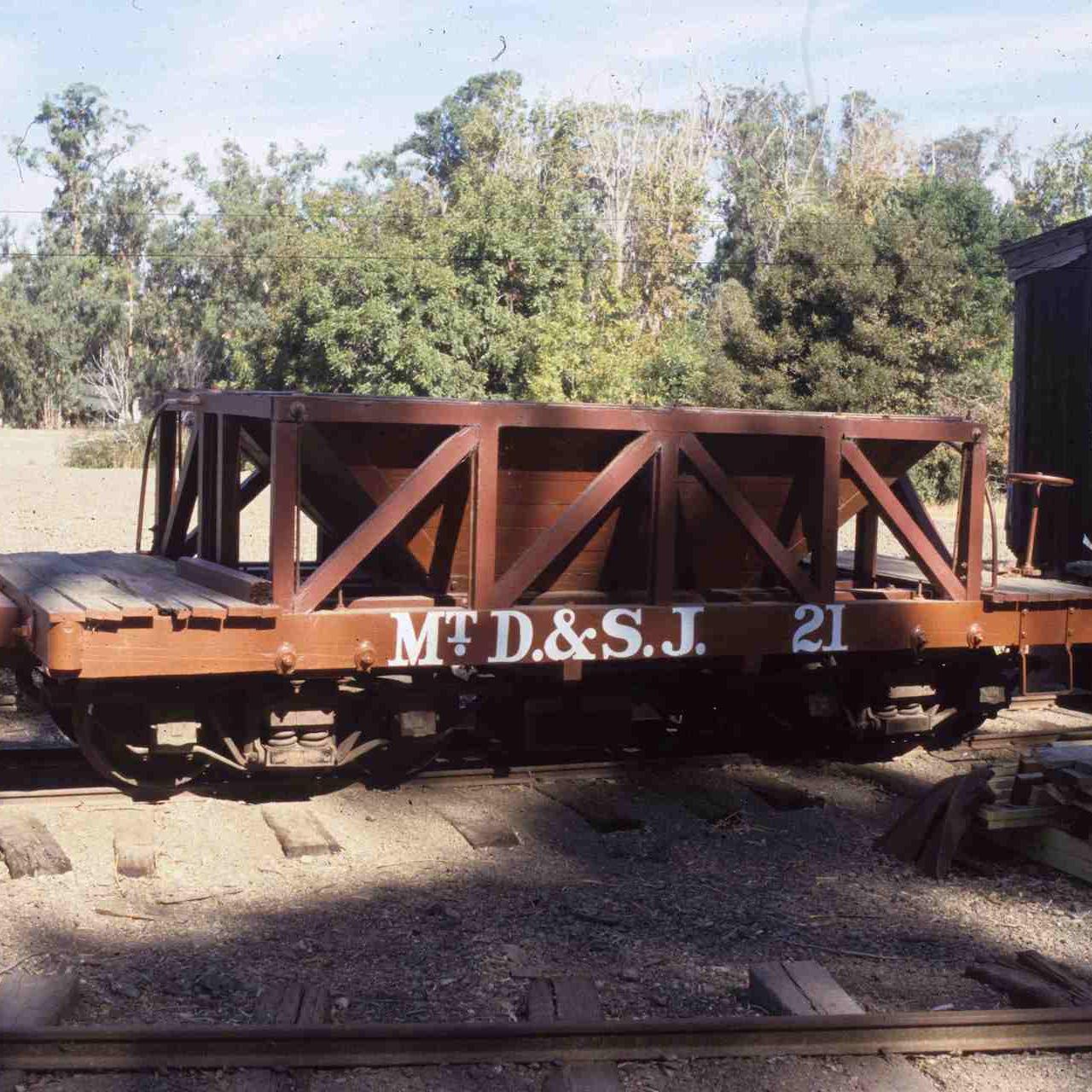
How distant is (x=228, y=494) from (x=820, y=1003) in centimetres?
438

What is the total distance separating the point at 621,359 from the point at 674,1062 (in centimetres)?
3113

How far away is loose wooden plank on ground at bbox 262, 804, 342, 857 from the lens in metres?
6.61

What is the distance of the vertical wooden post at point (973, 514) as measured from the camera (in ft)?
27.2

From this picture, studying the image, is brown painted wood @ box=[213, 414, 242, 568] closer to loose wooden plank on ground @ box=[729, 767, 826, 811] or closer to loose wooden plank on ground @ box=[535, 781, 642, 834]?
loose wooden plank on ground @ box=[535, 781, 642, 834]

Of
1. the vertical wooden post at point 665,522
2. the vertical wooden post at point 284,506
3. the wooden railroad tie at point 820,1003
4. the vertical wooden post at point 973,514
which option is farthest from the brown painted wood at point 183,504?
the wooden railroad tie at point 820,1003

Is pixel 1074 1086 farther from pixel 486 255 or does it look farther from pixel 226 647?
pixel 486 255

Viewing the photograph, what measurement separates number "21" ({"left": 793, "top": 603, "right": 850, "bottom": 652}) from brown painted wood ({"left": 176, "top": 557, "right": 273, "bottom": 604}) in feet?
9.70

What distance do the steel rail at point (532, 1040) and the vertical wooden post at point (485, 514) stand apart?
311 cm

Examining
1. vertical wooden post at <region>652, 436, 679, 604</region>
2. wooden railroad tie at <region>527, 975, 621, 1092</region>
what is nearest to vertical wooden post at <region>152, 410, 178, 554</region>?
vertical wooden post at <region>652, 436, 679, 604</region>

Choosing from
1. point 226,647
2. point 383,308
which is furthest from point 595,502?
point 383,308

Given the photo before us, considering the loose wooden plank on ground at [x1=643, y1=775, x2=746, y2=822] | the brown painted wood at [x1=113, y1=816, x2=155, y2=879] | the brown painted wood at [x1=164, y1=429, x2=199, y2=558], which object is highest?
the brown painted wood at [x1=164, y1=429, x2=199, y2=558]

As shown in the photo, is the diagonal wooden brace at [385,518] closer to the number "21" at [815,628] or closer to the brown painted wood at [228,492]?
the brown painted wood at [228,492]

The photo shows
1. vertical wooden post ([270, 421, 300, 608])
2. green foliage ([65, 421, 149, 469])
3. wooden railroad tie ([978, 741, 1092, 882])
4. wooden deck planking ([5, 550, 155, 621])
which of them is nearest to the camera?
wooden deck planking ([5, 550, 155, 621])

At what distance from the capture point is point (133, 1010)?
461 cm
